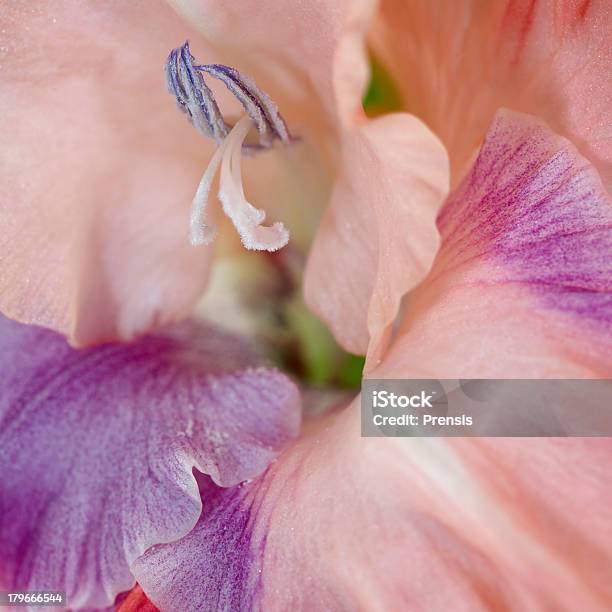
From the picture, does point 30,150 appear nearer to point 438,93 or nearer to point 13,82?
point 13,82

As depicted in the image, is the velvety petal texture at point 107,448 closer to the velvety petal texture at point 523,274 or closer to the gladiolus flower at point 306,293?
the gladiolus flower at point 306,293

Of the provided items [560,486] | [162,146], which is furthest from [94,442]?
[560,486]

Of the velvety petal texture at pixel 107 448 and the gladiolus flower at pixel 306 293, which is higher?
the gladiolus flower at pixel 306 293

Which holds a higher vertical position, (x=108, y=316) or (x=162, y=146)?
(x=162, y=146)

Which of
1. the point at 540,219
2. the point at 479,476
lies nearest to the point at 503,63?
the point at 540,219

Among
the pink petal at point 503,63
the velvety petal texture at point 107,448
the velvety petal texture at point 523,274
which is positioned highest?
the pink petal at point 503,63

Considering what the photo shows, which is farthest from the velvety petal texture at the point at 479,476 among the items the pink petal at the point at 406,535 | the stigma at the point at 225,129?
the stigma at the point at 225,129

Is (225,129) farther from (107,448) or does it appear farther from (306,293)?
(107,448)
